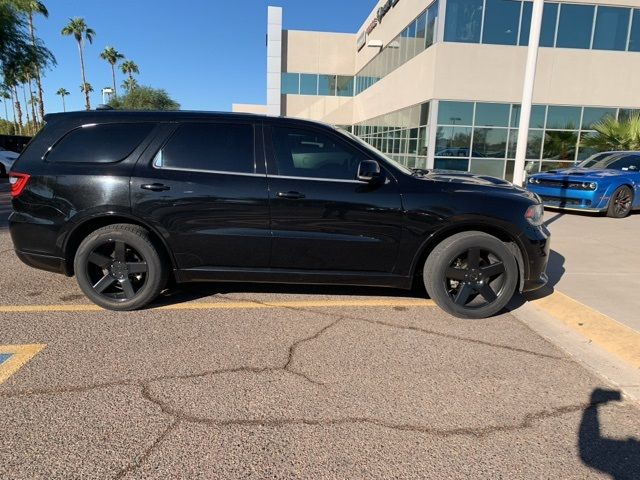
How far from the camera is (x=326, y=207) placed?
397cm

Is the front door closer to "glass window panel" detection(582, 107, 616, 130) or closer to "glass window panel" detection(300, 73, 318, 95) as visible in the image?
"glass window panel" detection(582, 107, 616, 130)

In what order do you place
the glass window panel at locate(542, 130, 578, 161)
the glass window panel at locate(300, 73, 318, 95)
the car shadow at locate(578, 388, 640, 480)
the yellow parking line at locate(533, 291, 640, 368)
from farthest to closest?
1. the glass window panel at locate(300, 73, 318, 95)
2. the glass window panel at locate(542, 130, 578, 161)
3. the yellow parking line at locate(533, 291, 640, 368)
4. the car shadow at locate(578, 388, 640, 480)

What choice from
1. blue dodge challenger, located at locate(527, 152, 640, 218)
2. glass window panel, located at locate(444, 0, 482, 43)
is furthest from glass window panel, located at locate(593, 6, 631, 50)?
blue dodge challenger, located at locate(527, 152, 640, 218)

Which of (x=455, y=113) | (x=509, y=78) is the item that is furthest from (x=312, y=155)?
(x=509, y=78)

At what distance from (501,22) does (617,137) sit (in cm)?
561

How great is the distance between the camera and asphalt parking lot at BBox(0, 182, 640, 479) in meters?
2.23

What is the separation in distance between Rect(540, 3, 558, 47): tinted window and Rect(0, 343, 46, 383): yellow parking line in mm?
17866

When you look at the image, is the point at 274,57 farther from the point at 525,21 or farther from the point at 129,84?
the point at 129,84

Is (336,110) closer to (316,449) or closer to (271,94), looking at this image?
(271,94)

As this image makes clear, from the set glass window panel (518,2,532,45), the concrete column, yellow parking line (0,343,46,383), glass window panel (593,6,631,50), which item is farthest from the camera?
the concrete column

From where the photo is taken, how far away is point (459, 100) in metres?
16.2

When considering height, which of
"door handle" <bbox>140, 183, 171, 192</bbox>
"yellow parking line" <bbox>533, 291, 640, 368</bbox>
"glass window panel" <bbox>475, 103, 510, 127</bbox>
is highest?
"glass window panel" <bbox>475, 103, 510, 127</bbox>

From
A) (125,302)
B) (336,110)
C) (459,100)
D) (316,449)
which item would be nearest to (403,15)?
(459,100)

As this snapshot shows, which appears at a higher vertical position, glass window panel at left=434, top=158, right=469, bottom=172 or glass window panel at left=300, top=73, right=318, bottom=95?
glass window panel at left=300, top=73, right=318, bottom=95
